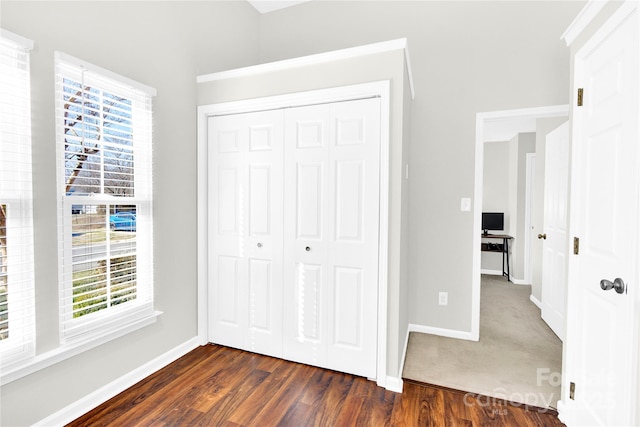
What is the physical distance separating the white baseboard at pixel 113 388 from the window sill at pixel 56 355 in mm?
292

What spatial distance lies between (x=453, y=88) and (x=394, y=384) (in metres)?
2.65

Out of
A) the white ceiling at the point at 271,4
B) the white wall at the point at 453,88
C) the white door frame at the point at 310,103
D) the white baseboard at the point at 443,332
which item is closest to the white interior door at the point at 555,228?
the white wall at the point at 453,88

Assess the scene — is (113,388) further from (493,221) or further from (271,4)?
(493,221)

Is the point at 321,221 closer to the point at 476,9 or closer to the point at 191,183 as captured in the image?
the point at 191,183

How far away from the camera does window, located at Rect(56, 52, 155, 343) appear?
1773mm

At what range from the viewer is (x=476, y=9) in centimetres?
291

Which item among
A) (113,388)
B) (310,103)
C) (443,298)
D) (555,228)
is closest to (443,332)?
(443,298)

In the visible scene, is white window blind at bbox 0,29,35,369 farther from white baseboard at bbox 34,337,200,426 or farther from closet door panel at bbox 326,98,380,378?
closet door panel at bbox 326,98,380,378

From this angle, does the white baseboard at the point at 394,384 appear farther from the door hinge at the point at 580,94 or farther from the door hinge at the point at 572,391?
the door hinge at the point at 580,94

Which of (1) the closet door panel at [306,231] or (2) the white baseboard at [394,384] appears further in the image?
(1) the closet door panel at [306,231]

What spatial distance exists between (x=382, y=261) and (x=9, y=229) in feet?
6.85

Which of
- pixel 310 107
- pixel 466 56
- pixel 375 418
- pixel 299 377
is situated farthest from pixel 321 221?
pixel 466 56

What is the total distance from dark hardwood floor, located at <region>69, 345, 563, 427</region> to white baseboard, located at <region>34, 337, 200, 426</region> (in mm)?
42

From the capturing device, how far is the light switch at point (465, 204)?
2.97 meters
